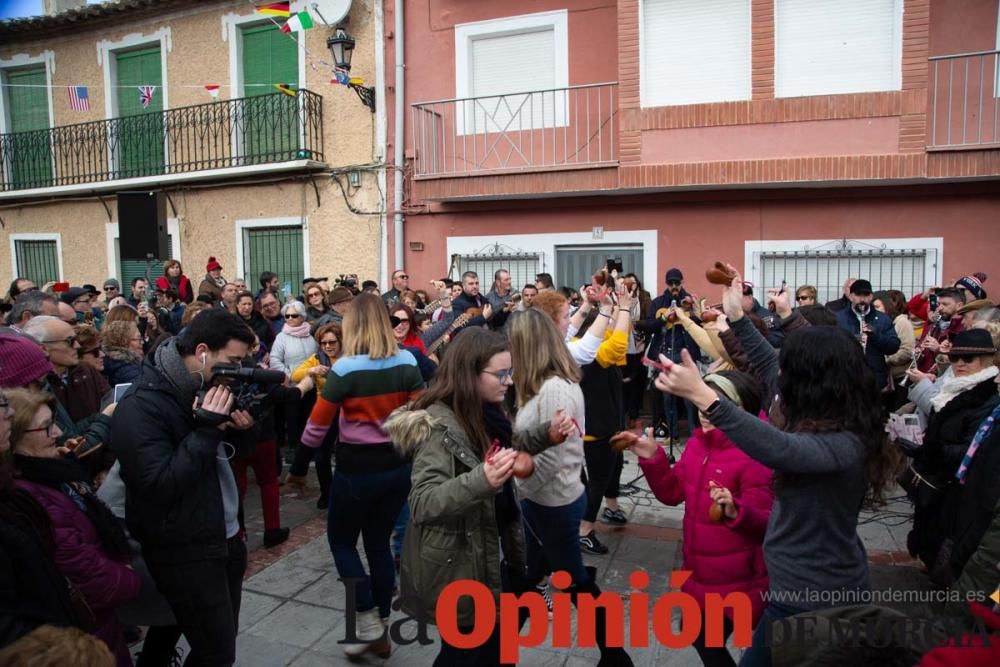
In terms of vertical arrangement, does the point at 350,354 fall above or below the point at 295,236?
below

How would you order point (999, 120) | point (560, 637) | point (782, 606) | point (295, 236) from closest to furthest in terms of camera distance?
point (782, 606)
point (560, 637)
point (999, 120)
point (295, 236)

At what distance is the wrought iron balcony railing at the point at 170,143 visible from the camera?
A: 12234 millimetres

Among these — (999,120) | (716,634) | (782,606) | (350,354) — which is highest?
(999,120)

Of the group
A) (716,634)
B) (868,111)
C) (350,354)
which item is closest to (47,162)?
(350,354)

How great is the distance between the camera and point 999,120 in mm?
8664

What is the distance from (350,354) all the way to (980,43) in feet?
30.3

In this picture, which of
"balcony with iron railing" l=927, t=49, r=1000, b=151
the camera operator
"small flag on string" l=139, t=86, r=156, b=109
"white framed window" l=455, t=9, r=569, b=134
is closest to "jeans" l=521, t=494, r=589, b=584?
the camera operator

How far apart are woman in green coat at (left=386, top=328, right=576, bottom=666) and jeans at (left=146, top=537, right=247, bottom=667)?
0.72 meters

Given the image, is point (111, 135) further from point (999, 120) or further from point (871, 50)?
point (999, 120)

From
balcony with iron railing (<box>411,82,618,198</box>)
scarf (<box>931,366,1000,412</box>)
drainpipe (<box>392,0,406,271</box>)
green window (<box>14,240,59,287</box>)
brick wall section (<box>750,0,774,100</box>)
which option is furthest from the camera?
green window (<box>14,240,59,287</box>)

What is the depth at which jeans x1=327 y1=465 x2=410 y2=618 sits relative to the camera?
12.3ft

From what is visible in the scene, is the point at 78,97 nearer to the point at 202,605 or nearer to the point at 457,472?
the point at 202,605

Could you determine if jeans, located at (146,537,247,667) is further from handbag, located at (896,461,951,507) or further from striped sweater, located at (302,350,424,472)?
handbag, located at (896,461,951,507)

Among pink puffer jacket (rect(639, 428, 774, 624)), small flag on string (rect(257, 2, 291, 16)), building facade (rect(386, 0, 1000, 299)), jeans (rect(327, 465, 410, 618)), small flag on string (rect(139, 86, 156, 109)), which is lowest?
jeans (rect(327, 465, 410, 618))
